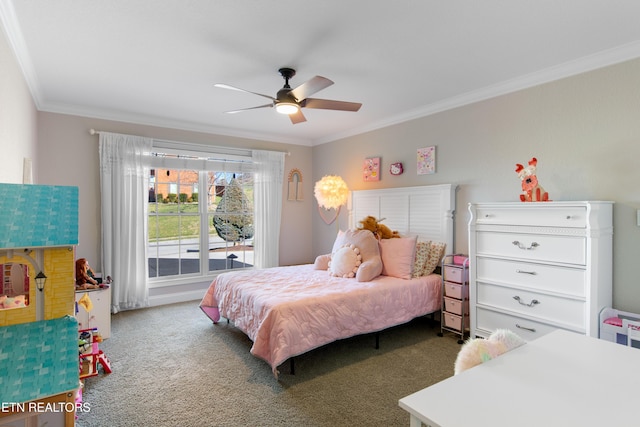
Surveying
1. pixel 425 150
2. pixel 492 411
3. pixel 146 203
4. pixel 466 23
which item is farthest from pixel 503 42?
pixel 146 203

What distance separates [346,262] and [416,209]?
1.15m

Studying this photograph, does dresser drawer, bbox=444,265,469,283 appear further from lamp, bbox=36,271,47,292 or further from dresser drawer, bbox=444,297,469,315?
lamp, bbox=36,271,47,292

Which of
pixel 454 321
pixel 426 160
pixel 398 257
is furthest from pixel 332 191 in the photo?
pixel 454 321

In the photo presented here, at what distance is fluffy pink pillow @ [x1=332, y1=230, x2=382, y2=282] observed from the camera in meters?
3.37

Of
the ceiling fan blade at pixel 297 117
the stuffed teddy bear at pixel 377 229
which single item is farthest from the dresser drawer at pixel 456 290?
the ceiling fan blade at pixel 297 117

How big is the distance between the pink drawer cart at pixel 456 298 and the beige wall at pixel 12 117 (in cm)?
367

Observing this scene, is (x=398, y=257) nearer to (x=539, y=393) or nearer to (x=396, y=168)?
(x=396, y=168)

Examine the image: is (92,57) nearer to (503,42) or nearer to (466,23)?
(466,23)

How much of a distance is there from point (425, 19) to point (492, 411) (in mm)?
2155

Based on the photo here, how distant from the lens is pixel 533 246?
2695 mm

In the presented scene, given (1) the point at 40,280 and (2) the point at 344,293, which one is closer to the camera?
(1) the point at 40,280

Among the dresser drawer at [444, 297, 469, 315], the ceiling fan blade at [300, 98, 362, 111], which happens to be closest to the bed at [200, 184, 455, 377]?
the dresser drawer at [444, 297, 469, 315]

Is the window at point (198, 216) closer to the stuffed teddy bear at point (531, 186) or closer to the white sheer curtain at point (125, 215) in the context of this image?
the white sheer curtain at point (125, 215)

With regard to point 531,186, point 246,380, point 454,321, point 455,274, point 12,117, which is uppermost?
point 12,117
